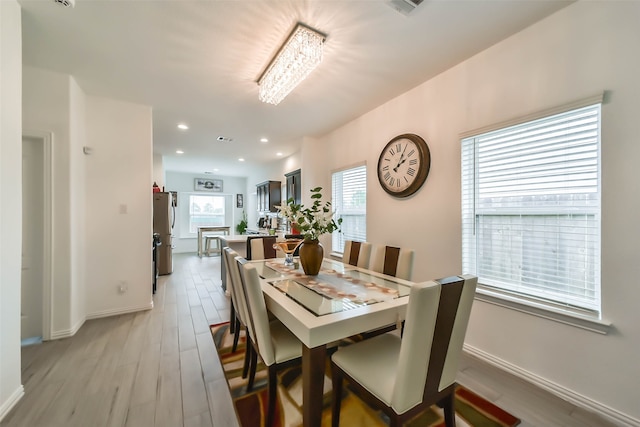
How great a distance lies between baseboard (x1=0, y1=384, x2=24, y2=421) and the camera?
1542 mm

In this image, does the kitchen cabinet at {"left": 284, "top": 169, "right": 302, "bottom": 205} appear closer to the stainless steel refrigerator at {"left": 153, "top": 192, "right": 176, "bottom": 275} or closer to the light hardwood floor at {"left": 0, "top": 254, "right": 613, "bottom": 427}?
the stainless steel refrigerator at {"left": 153, "top": 192, "right": 176, "bottom": 275}

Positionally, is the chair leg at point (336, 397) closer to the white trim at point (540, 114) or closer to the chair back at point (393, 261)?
the chair back at point (393, 261)

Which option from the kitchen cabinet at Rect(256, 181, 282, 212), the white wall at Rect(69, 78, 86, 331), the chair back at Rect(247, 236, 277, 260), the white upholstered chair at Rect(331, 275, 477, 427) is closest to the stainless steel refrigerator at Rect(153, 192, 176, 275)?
the white wall at Rect(69, 78, 86, 331)

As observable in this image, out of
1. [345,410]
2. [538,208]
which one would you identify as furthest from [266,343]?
[538,208]

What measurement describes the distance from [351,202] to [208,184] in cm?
653

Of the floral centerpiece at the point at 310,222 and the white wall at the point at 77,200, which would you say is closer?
the floral centerpiece at the point at 310,222

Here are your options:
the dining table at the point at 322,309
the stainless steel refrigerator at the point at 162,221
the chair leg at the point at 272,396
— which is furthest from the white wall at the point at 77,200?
the chair leg at the point at 272,396

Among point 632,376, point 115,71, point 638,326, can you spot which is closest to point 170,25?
point 115,71

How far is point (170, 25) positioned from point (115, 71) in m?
1.08

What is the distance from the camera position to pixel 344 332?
1.27 meters

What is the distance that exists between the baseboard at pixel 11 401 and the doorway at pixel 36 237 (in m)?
1.01

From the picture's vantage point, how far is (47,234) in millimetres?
2469

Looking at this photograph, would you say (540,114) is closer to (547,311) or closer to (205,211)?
(547,311)

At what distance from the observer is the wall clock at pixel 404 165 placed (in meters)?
2.64
